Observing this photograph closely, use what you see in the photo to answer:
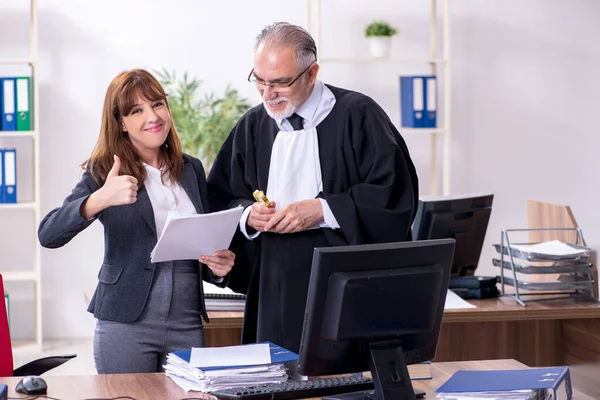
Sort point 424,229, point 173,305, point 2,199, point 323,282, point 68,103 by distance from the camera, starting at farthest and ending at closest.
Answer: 1. point 68,103
2. point 2,199
3. point 424,229
4. point 173,305
5. point 323,282

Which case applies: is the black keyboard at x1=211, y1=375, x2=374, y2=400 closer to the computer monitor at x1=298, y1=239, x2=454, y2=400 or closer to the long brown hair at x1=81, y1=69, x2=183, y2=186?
the computer monitor at x1=298, y1=239, x2=454, y2=400

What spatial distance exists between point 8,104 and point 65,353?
155 cm

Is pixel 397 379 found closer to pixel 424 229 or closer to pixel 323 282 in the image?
pixel 323 282

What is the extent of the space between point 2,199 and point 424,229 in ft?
9.56

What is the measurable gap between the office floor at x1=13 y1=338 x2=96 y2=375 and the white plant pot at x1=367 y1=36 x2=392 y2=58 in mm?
2636

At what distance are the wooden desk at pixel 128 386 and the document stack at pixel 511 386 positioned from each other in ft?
0.26

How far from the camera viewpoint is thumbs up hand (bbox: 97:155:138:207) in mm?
2408

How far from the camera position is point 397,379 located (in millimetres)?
2045

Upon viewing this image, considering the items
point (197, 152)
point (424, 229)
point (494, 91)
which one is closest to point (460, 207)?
point (424, 229)

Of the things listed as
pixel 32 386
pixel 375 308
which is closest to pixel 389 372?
pixel 375 308

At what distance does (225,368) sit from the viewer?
7.30ft

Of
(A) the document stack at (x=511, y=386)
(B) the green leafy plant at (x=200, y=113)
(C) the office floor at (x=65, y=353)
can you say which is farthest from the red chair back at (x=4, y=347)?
(B) the green leafy plant at (x=200, y=113)

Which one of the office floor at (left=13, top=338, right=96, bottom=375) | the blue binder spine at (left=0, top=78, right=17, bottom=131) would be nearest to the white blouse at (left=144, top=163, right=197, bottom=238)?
the office floor at (left=13, top=338, right=96, bottom=375)

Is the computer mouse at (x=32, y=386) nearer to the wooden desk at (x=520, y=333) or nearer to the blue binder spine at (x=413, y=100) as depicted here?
the wooden desk at (x=520, y=333)
